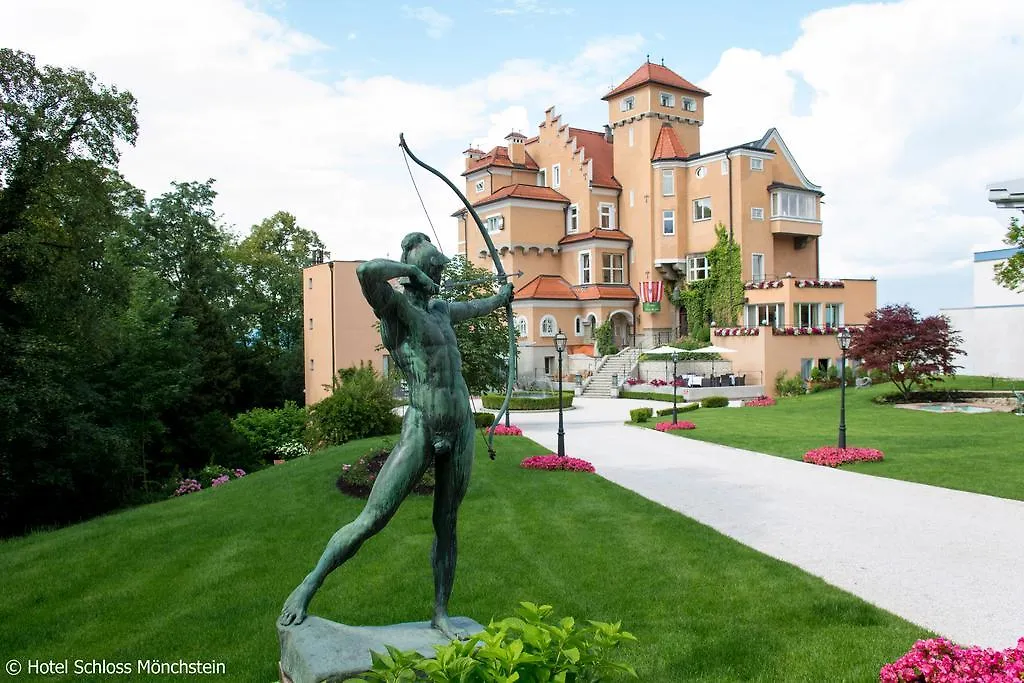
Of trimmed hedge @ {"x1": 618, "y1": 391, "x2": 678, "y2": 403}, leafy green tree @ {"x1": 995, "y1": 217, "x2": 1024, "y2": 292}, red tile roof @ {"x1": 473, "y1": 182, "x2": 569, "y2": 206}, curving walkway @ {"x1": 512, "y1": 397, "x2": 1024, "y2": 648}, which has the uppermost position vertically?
red tile roof @ {"x1": 473, "y1": 182, "x2": 569, "y2": 206}

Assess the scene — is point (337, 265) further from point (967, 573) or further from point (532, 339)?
point (967, 573)

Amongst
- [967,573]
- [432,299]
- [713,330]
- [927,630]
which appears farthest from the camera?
[713,330]

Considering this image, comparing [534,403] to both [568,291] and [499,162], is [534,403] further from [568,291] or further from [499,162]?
[499,162]

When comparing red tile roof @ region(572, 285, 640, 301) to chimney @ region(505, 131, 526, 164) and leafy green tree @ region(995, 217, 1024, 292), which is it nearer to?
chimney @ region(505, 131, 526, 164)

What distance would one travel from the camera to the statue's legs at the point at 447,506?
200 inches

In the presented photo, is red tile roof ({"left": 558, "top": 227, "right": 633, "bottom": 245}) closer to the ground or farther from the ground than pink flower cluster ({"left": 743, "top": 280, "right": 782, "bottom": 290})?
farther from the ground

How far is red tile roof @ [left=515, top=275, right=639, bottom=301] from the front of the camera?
4494 cm

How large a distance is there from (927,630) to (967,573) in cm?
Answer: 239

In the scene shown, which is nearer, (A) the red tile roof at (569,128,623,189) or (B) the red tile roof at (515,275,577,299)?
(B) the red tile roof at (515,275,577,299)

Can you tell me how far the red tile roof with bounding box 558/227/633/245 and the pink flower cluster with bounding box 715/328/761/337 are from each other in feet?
33.5

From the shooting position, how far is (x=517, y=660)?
371 cm

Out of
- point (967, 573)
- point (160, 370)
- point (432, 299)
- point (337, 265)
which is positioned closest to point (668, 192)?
point (337, 265)

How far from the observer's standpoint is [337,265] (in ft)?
120

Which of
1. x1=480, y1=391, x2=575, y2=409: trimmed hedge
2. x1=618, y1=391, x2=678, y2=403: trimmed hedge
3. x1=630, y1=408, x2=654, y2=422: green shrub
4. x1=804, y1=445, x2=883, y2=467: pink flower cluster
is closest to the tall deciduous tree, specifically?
x1=630, y1=408, x2=654, y2=422: green shrub
